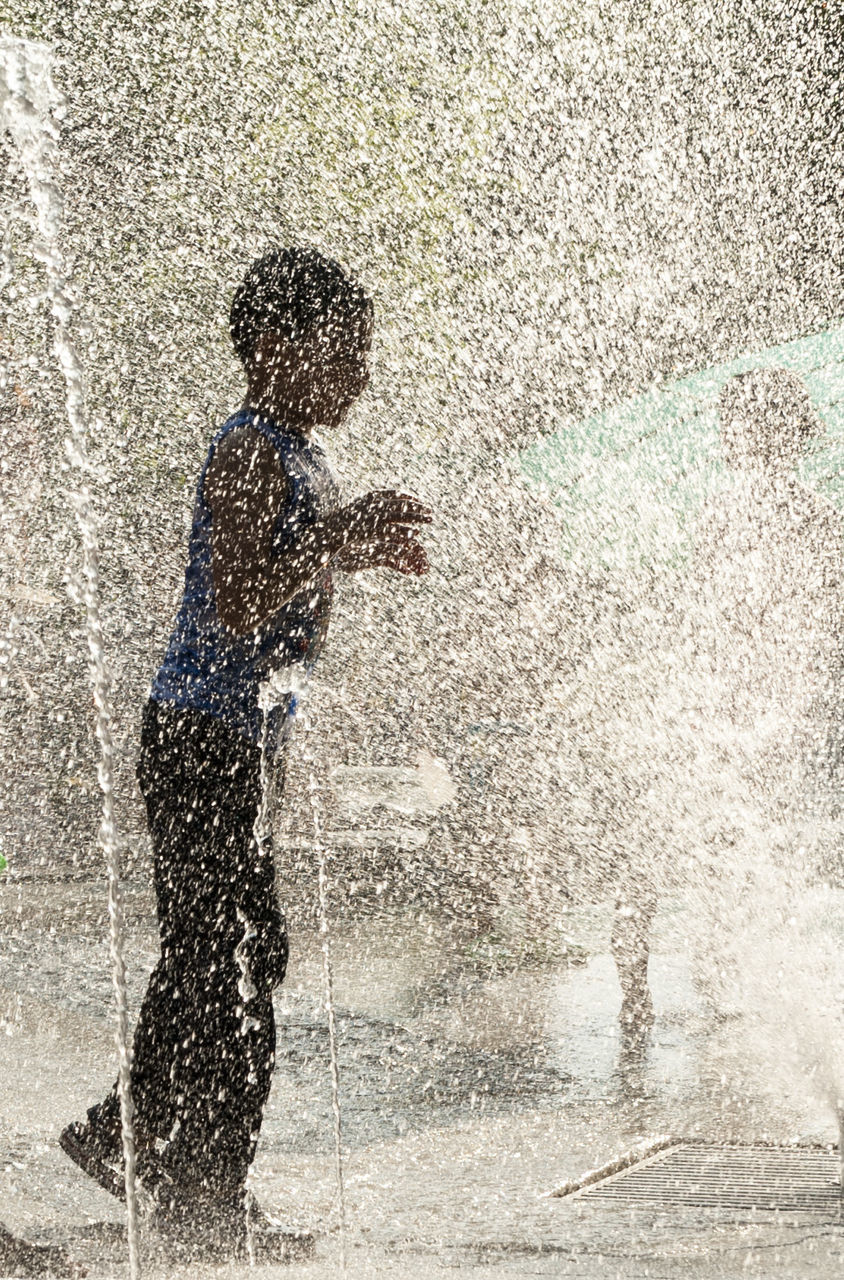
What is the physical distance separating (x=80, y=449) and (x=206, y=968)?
915 mm

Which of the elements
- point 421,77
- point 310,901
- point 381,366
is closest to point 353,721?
point 310,901

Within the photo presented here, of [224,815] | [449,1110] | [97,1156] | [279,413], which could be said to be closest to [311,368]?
[279,413]

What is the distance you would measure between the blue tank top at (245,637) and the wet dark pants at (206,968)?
42 millimetres

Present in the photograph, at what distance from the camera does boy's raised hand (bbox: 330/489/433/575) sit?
255cm

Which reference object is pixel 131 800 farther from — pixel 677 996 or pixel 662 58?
pixel 662 58

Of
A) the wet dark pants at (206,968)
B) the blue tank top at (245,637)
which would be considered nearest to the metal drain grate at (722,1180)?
the wet dark pants at (206,968)

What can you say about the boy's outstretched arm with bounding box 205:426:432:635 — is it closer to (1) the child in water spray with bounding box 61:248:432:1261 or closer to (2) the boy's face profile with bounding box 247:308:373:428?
(1) the child in water spray with bounding box 61:248:432:1261

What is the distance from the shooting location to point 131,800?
29.0 ft

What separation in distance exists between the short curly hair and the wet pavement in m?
1.56

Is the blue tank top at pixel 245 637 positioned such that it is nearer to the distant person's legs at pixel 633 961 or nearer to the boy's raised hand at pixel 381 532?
the boy's raised hand at pixel 381 532

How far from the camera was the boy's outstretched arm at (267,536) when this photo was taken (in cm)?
252

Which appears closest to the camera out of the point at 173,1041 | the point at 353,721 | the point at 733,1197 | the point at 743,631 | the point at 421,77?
the point at 173,1041

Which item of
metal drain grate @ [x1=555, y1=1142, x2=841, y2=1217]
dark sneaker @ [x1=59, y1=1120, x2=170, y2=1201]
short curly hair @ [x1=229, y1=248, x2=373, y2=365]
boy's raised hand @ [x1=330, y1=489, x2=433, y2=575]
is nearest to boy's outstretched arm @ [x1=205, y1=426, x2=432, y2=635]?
boy's raised hand @ [x1=330, y1=489, x2=433, y2=575]

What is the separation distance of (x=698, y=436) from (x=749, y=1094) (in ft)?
8.72
